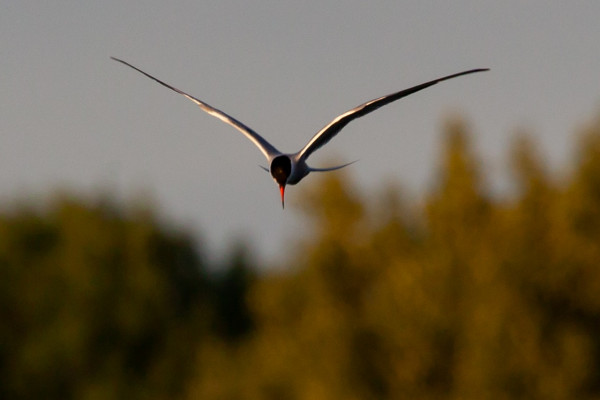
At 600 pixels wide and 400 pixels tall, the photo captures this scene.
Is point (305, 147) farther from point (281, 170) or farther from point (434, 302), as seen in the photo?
point (434, 302)

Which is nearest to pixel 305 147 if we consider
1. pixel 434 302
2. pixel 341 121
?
pixel 341 121

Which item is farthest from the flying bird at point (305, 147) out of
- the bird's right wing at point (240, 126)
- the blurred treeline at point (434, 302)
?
the blurred treeline at point (434, 302)

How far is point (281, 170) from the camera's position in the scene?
8.74 metres

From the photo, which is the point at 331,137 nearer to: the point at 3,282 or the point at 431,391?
the point at 431,391

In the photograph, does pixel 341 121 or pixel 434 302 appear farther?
pixel 434 302

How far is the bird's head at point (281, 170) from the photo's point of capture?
865 cm

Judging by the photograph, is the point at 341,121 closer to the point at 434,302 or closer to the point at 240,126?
the point at 240,126

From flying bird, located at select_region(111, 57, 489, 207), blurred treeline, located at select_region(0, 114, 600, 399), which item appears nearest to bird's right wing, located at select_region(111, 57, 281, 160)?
flying bird, located at select_region(111, 57, 489, 207)

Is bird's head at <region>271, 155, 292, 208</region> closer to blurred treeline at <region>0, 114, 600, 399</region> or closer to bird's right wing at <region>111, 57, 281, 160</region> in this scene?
bird's right wing at <region>111, 57, 281, 160</region>

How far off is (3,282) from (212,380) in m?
14.3

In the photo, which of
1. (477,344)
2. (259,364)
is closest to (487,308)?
(477,344)

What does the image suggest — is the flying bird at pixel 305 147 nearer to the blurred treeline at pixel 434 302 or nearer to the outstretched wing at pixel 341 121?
the outstretched wing at pixel 341 121

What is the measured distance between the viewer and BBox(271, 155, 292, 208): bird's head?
8.65m

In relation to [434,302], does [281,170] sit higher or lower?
higher
